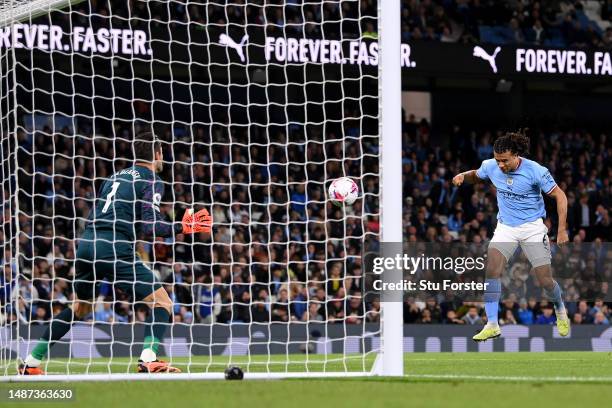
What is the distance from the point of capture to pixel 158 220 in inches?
327

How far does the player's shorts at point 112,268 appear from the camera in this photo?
8258mm

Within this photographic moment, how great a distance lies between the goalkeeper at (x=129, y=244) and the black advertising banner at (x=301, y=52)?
7.56 metres

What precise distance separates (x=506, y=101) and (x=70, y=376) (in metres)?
19.7

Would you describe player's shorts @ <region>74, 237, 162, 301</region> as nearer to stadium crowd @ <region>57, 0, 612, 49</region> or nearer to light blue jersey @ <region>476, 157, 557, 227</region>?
light blue jersey @ <region>476, 157, 557, 227</region>

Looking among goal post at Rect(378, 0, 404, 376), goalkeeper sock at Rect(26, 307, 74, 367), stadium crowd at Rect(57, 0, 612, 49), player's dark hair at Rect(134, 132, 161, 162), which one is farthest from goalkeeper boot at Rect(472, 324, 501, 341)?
stadium crowd at Rect(57, 0, 612, 49)

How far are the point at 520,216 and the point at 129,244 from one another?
3.77 metres

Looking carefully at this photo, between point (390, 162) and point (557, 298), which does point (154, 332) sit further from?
point (557, 298)

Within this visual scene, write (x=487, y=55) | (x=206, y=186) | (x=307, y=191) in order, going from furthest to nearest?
(x=487, y=55) → (x=307, y=191) → (x=206, y=186)

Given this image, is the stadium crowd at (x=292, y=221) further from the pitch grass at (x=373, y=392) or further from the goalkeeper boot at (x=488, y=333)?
the pitch grass at (x=373, y=392)

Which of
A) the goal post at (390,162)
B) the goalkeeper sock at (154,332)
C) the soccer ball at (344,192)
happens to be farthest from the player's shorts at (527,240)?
the goalkeeper sock at (154,332)

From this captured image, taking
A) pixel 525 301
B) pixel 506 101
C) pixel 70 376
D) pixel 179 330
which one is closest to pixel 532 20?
pixel 506 101

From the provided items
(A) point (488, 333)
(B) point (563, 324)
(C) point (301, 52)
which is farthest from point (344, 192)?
(C) point (301, 52)

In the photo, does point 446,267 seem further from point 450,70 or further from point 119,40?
point 119,40

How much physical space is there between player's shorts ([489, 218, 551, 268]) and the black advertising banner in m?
6.46
